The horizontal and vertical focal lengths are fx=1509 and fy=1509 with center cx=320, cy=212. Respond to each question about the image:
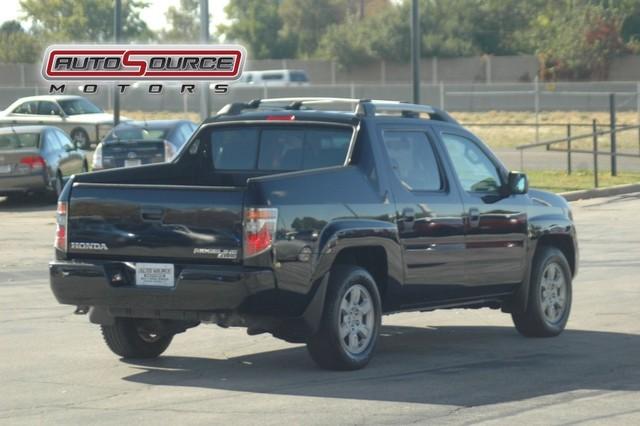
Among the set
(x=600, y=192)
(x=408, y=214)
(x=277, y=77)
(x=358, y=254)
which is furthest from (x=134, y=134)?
(x=277, y=77)

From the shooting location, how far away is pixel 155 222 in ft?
33.0

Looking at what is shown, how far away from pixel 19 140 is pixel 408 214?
18.6 m

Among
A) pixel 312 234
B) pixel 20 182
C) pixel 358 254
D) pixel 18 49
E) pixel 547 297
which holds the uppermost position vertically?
pixel 18 49

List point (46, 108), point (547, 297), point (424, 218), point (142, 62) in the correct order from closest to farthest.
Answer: point (424, 218), point (547, 297), point (46, 108), point (142, 62)

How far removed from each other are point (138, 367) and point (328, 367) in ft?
4.66

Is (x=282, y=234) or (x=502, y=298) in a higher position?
(x=282, y=234)

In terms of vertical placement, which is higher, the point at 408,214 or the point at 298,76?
the point at 408,214

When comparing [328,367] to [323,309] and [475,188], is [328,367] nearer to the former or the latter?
[323,309]

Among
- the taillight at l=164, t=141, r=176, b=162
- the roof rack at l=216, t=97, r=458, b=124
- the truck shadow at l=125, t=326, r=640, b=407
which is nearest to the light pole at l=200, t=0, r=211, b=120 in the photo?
the taillight at l=164, t=141, r=176, b=162

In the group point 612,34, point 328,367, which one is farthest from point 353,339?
point 612,34

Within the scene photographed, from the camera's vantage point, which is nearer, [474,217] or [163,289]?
[163,289]

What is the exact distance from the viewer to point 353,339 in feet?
34.4

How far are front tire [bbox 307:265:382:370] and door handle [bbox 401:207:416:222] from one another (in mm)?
581

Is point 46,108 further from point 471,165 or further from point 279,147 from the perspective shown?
point 279,147
